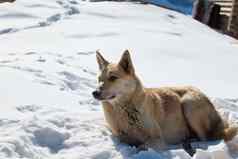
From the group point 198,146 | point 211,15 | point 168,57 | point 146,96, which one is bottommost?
point 211,15

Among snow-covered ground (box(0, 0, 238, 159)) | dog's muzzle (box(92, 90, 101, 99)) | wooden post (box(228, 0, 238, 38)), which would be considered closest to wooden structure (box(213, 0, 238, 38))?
wooden post (box(228, 0, 238, 38))

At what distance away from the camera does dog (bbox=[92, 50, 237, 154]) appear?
540 cm

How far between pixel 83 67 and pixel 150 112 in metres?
3.31

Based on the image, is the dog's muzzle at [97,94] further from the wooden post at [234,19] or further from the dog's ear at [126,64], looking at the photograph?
the wooden post at [234,19]

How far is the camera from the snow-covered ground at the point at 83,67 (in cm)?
519

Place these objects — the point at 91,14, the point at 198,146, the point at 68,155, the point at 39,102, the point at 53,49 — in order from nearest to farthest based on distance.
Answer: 1. the point at 68,155
2. the point at 198,146
3. the point at 39,102
4. the point at 53,49
5. the point at 91,14

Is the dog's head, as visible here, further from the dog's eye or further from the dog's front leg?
the dog's front leg

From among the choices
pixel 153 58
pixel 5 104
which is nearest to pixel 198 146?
pixel 5 104

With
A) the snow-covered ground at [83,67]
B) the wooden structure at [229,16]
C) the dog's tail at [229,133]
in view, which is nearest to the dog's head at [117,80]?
the snow-covered ground at [83,67]

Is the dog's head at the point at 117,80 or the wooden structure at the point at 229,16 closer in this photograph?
the dog's head at the point at 117,80

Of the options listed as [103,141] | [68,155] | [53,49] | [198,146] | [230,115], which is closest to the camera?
[68,155]

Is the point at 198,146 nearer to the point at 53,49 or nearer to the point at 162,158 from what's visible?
the point at 162,158

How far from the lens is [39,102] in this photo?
616 cm

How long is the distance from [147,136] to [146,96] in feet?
1.39
